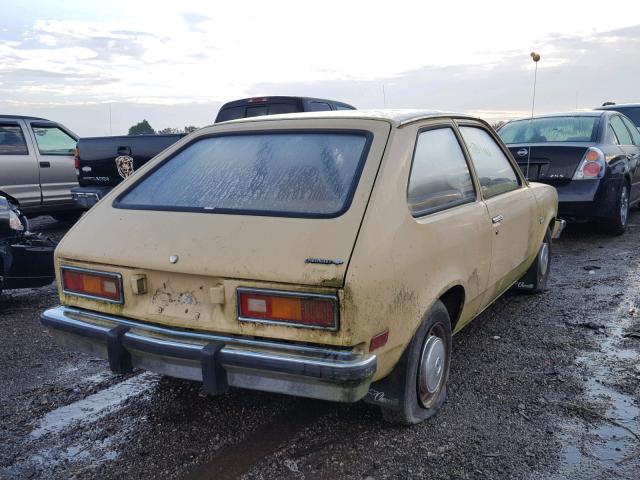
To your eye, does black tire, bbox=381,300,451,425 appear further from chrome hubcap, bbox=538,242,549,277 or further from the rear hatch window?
the rear hatch window

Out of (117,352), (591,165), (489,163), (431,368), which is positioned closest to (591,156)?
(591,165)

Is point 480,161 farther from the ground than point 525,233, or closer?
farther from the ground

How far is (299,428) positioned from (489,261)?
150cm

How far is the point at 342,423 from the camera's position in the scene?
317 centimetres

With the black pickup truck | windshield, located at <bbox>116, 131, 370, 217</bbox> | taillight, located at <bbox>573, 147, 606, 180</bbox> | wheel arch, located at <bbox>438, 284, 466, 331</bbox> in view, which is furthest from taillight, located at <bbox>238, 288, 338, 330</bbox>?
taillight, located at <bbox>573, 147, 606, 180</bbox>

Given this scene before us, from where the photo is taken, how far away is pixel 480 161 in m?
3.95

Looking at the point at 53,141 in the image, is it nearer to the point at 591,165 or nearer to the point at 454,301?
the point at 591,165

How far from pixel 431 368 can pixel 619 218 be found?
566 centimetres

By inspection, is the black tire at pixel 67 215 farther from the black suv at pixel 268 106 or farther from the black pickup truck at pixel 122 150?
the black suv at pixel 268 106

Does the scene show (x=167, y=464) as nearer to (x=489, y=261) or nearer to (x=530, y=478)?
(x=530, y=478)

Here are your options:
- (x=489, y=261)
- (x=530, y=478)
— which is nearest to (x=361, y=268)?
(x=530, y=478)

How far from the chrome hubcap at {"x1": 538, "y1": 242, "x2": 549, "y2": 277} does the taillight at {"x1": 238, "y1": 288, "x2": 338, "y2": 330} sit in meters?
3.26

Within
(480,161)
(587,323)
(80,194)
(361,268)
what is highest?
(480,161)

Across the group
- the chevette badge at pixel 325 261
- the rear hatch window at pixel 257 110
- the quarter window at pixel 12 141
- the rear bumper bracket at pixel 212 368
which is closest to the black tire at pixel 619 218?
the rear hatch window at pixel 257 110
